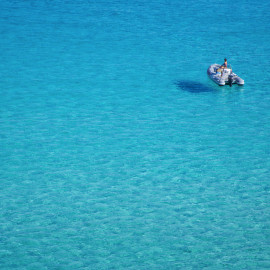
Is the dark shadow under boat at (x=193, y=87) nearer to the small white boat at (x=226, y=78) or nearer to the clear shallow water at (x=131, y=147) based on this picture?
the clear shallow water at (x=131, y=147)

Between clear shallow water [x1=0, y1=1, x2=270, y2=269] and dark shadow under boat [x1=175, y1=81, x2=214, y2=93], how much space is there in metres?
0.11

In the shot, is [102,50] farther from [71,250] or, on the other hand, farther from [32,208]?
[71,250]

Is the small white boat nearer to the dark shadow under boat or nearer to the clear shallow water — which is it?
the clear shallow water

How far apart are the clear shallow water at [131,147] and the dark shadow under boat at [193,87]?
0.36 feet

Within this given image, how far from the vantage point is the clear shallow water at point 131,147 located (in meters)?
10.3

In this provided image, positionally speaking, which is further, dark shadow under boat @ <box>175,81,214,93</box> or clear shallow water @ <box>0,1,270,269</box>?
dark shadow under boat @ <box>175,81,214,93</box>

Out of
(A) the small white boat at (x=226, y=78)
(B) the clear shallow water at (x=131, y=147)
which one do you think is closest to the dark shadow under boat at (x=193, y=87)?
(B) the clear shallow water at (x=131, y=147)

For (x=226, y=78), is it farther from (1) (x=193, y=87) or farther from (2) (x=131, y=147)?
(2) (x=131, y=147)

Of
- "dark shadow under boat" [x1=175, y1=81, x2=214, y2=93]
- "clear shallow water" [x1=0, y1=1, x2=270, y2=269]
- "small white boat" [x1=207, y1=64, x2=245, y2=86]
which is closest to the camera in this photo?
"clear shallow water" [x1=0, y1=1, x2=270, y2=269]

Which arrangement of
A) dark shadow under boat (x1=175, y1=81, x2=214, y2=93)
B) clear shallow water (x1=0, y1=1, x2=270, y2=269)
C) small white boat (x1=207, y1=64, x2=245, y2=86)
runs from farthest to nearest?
1. dark shadow under boat (x1=175, y1=81, x2=214, y2=93)
2. small white boat (x1=207, y1=64, x2=245, y2=86)
3. clear shallow water (x1=0, y1=1, x2=270, y2=269)

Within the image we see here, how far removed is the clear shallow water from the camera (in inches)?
407

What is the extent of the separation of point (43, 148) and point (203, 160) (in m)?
5.30

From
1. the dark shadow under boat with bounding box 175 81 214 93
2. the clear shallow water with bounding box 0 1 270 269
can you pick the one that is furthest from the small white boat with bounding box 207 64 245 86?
the dark shadow under boat with bounding box 175 81 214 93

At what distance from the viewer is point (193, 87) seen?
1989 centimetres
